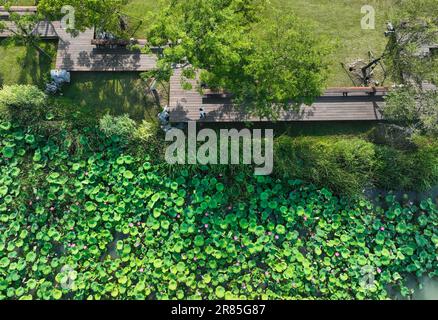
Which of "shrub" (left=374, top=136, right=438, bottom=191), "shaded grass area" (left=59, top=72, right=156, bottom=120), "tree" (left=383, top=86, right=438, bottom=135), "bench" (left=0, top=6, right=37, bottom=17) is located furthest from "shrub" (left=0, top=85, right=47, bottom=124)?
"tree" (left=383, top=86, right=438, bottom=135)

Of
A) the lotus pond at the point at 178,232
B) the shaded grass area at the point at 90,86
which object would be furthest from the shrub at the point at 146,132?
the shaded grass area at the point at 90,86

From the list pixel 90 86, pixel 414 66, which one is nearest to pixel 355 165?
pixel 414 66

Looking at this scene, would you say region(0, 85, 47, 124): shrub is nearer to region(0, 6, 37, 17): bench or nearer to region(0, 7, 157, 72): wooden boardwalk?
region(0, 7, 157, 72): wooden boardwalk

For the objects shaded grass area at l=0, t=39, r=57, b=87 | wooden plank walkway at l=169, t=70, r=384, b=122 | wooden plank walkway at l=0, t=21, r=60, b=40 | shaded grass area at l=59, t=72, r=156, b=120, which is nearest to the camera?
wooden plank walkway at l=169, t=70, r=384, b=122

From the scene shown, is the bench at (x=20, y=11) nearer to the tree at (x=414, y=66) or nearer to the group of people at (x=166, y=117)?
the group of people at (x=166, y=117)

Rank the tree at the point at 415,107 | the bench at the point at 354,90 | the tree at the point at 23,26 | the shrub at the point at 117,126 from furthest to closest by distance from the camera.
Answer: the bench at the point at 354,90
the shrub at the point at 117,126
the tree at the point at 23,26
the tree at the point at 415,107

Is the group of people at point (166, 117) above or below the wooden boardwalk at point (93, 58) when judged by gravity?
below

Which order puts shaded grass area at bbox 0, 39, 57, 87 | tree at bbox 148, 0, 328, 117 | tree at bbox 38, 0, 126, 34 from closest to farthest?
tree at bbox 148, 0, 328, 117 < tree at bbox 38, 0, 126, 34 < shaded grass area at bbox 0, 39, 57, 87

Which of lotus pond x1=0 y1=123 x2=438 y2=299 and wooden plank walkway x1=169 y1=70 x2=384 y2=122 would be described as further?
wooden plank walkway x1=169 y1=70 x2=384 y2=122
